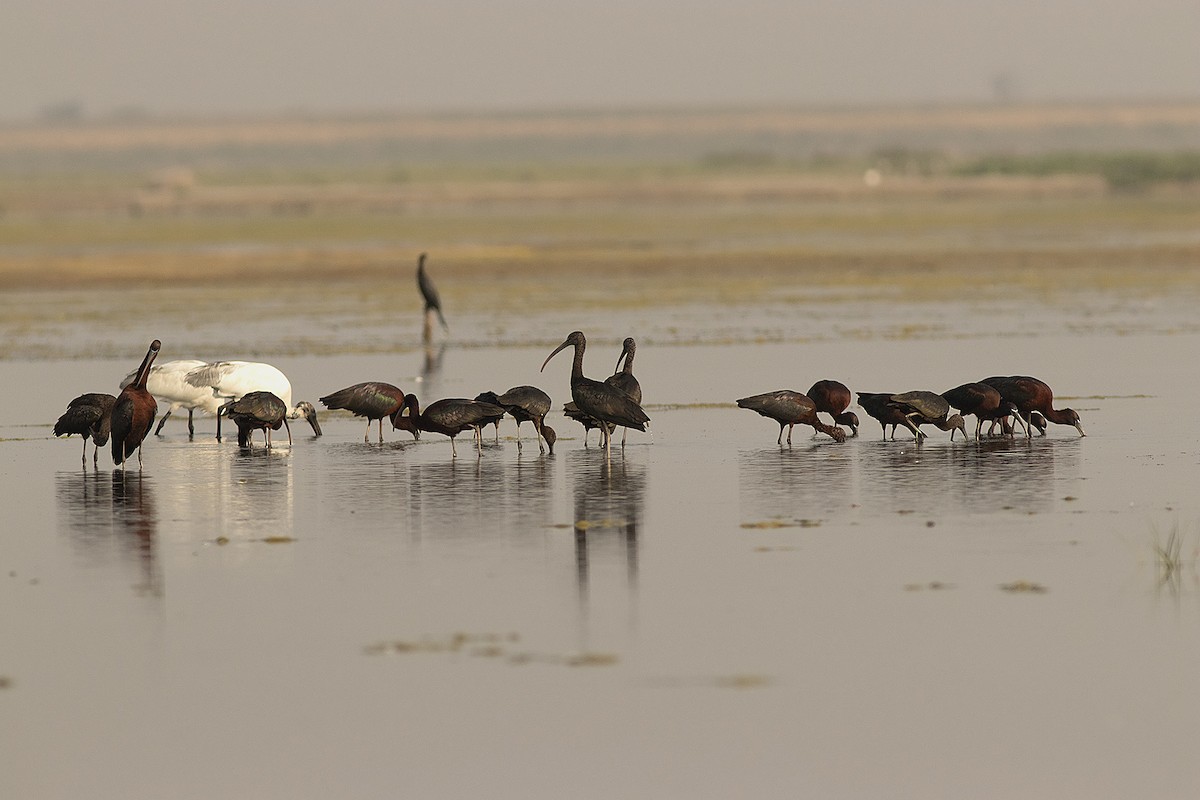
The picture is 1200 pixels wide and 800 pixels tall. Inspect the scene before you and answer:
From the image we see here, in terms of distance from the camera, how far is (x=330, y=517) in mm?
13617

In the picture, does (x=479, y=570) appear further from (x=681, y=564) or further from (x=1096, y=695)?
(x=1096, y=695)

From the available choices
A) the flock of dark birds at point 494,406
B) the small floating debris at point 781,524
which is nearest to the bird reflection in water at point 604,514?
the flock of dark birds at point 494,406

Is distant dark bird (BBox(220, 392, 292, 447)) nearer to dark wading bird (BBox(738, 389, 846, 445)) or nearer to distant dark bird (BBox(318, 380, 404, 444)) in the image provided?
distant dark bird (BBox(318, 380, 404, 444))

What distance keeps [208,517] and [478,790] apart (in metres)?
6.46

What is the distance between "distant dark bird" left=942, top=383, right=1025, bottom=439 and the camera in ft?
56.1

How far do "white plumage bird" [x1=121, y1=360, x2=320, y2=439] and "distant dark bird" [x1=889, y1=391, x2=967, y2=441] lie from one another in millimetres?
5621

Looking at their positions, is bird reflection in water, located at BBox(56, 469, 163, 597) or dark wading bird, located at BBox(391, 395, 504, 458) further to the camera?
dark wading bird, located at BBox(391, 395, 504, 458)

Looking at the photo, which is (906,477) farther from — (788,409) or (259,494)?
(259,494)

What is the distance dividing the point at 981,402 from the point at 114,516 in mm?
7611

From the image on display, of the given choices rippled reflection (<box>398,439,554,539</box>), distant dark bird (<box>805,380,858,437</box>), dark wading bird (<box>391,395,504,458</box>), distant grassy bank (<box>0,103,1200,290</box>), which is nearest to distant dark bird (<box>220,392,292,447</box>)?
dark wading bird (<box>391,395,504,458</box>)

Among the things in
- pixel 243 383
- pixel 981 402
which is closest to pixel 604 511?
pixel 981 402

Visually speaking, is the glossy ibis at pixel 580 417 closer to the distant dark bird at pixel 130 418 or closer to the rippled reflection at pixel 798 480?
the rippled reflection at pixel 798 480

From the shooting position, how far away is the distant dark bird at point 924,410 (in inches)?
662

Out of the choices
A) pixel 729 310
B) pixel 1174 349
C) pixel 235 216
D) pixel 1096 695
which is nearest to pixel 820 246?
pixel 729 310
